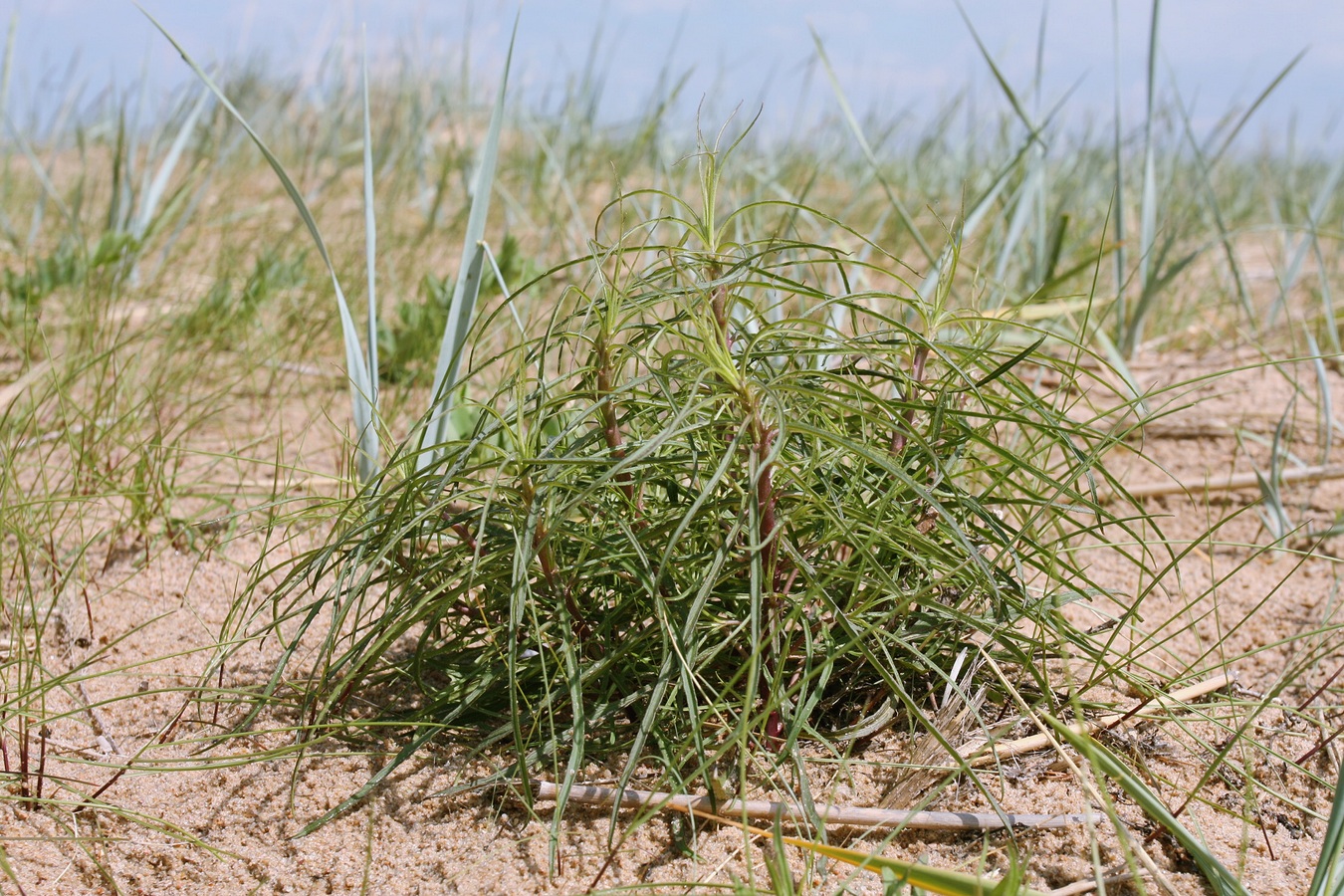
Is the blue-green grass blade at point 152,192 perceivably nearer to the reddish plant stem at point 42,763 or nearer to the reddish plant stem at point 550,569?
the reddish plant stem at point 42,763

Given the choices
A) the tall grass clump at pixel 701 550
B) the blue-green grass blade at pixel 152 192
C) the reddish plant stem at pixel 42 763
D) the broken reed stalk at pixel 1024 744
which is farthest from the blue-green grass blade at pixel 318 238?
the blue-green grass blade at pixel 152 192

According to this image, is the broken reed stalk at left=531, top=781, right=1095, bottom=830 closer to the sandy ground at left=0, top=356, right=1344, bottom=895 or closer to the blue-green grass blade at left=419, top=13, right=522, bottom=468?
the sandy ground at left=0, top=356, right=1344, bottom=895

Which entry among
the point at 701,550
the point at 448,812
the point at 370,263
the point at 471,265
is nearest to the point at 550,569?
the point at 701,550

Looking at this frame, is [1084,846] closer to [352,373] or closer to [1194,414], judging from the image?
[352,373]

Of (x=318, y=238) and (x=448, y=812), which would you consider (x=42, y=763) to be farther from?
(x=318, y=238)

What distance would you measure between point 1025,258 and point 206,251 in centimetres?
238

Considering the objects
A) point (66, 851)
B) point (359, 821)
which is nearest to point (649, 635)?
point (359, 821)

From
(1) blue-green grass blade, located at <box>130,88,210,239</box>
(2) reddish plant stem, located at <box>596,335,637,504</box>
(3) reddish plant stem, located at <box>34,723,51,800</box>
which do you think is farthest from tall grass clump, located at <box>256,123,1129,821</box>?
(1) blue-green grass blade, located at <box>130,88,210,239</box>

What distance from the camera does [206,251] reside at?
129 inches

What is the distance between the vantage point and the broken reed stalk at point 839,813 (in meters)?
1.03

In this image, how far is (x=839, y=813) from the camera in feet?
3.35

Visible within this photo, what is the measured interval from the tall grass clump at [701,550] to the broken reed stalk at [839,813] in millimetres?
33

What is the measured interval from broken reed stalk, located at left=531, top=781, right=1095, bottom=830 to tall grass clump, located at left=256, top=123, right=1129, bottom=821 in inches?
1.3

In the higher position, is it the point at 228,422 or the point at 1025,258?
the point at 1025,258
